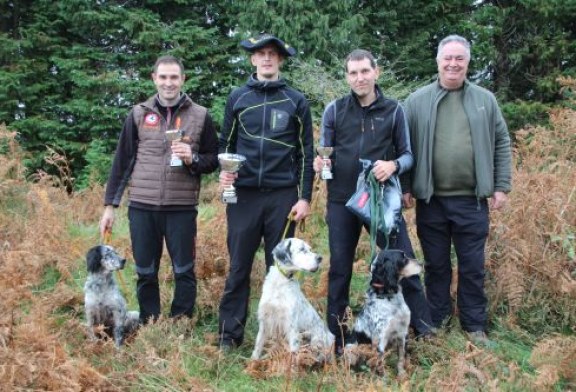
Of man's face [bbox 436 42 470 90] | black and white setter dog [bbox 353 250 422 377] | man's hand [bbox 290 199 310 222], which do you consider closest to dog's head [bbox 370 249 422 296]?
black and white setter dog [bbox 353 250 422 377]

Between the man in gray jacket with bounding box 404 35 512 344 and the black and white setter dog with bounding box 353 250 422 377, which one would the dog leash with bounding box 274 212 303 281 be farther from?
the man in gray jacket with bounding box 404 35 512 344

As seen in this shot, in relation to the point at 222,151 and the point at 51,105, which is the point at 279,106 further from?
the point at 51,105

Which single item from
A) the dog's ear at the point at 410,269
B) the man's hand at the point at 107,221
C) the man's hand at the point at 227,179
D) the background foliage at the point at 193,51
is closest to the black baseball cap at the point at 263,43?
the man's hand at the point at 227,179

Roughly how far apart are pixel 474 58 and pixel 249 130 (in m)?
11.3

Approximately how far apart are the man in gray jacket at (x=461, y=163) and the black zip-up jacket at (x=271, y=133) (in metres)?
0.91

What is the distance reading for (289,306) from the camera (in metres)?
4.44

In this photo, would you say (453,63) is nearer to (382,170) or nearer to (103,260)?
(382,170)

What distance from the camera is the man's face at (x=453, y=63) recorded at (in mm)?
4453

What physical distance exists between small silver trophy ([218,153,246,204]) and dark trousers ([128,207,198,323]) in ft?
1.74

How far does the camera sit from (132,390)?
154 inches

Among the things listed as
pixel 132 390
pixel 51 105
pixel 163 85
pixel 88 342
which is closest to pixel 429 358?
pixel 132 390

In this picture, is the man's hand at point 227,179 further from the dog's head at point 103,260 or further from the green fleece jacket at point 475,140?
the green fleece jacket at point 475,140

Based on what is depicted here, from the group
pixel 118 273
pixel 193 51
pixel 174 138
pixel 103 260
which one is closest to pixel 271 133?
pixel 174 138

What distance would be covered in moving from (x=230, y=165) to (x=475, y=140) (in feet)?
6.52
